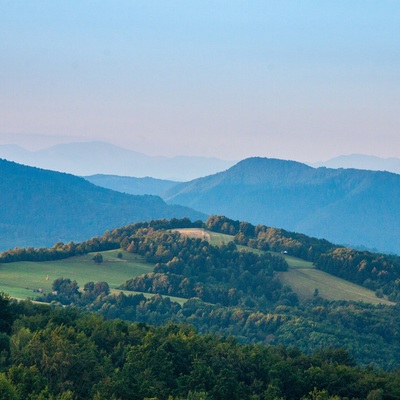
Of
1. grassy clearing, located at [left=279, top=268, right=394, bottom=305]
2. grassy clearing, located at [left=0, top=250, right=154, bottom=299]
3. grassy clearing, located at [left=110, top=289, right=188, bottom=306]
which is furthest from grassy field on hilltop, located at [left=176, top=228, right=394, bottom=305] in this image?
grassy clearing, located at [left=0, top=250, right=154, bottom=299]

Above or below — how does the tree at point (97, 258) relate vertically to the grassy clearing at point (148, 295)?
above

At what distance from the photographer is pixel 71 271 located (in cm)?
12650

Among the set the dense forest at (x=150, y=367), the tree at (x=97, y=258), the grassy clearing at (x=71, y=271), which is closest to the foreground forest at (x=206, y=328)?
the dense forest at (x=150, y=367)

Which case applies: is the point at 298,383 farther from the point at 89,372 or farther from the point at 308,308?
the point at 308,308

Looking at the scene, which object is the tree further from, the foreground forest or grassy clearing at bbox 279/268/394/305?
grassy clearing at bbox 279/268/394/305

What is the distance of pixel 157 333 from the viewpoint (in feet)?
204

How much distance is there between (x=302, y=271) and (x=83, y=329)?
86.2 metres

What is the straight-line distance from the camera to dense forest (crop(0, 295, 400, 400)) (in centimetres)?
4672

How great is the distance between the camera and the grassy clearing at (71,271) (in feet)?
371

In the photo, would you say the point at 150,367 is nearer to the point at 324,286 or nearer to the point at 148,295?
the point at 148,295

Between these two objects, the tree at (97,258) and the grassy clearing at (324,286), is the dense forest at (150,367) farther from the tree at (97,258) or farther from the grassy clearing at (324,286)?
the tree at (97,258)

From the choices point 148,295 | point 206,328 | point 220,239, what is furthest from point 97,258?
point 220,239

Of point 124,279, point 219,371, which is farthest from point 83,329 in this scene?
point 124,279

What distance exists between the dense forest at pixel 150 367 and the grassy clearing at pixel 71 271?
4536 cm
